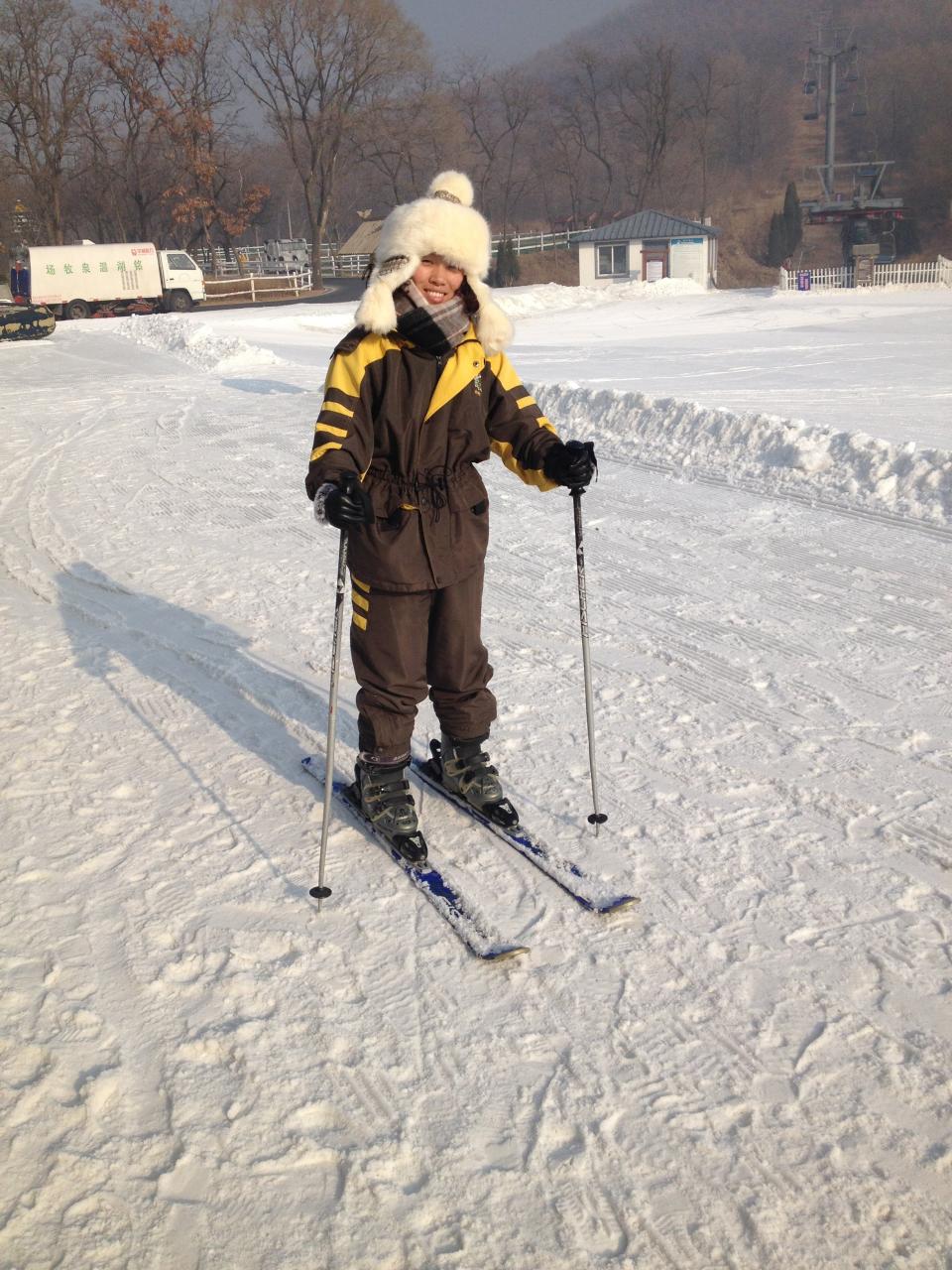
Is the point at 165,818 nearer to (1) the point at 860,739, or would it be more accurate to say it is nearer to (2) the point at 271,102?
(1) the point at 860,739

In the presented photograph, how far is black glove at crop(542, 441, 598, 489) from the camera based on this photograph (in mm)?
3100

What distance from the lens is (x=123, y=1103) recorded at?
2.23 meters

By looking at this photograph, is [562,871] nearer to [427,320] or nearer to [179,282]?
[427,320]

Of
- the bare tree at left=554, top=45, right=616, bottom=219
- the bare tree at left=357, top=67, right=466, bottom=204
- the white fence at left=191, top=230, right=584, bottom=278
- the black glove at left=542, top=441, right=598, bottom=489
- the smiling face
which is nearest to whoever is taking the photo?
the smiling face

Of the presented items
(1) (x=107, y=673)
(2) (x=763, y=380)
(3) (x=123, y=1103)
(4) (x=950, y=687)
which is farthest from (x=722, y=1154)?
(2) (x=763, y=380)

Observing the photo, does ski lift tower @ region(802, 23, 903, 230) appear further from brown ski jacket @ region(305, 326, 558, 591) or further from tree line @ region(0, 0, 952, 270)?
brown ski jacket @ region(305, 326, 558, 591)

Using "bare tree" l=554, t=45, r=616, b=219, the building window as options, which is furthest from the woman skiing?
"bare tree" l=554, t=45, r=616, b=219

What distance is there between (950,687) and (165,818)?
304cm

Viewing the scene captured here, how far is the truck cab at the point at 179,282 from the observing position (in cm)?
3603

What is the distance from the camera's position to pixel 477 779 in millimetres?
3359

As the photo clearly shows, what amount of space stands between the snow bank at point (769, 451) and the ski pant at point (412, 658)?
4037 mm

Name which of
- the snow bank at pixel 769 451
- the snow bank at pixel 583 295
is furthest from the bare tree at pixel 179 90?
the snow bank at pixel 769 451

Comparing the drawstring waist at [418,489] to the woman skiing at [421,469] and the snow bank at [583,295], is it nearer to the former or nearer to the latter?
the woman skiing at [421,469]

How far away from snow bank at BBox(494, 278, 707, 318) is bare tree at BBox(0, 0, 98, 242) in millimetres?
24298
